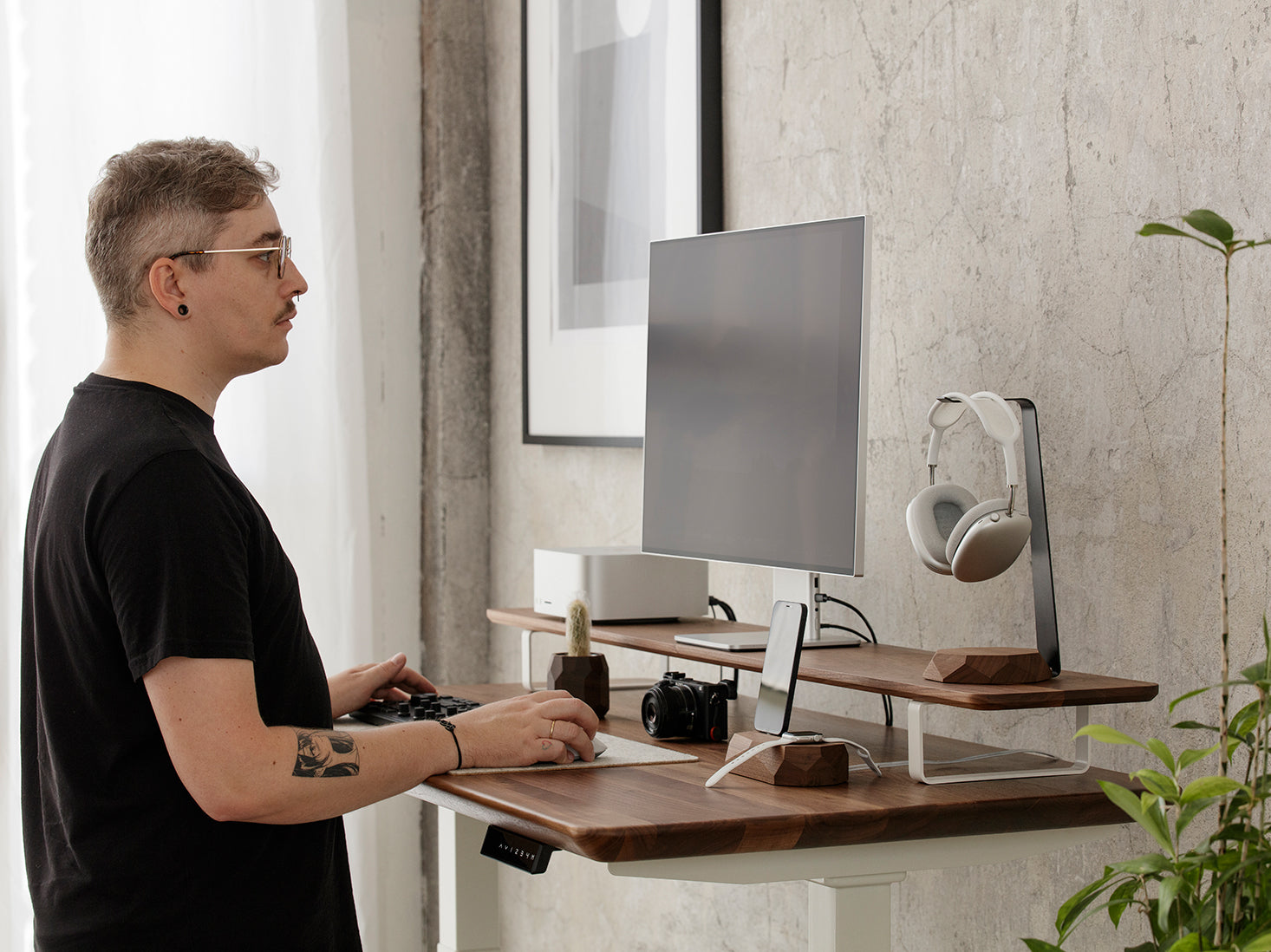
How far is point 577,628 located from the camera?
6.40 feet

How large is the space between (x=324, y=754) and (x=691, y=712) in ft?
1.78

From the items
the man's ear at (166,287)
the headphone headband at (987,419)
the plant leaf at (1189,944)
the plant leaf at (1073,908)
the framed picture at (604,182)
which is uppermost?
the framed picture at (604,182)

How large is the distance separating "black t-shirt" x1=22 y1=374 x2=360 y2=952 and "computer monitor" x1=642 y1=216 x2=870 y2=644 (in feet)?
2.02

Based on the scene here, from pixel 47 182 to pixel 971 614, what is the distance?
6.23 ft

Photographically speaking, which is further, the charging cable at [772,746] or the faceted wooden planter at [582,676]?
the faceted wooden planter at [582,676]

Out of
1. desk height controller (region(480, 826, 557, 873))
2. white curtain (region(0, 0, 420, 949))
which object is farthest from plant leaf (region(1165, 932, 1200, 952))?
white curtain (region(0, 0, 420, 949))

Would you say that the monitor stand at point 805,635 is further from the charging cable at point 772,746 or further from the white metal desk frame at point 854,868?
the white metal desk frame at point 854,868

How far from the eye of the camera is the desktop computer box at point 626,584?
7.04 ft

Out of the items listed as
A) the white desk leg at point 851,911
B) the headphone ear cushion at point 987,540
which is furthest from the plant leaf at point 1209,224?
the white desk leg at point 851,911

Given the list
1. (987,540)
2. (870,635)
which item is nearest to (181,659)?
(987,540)

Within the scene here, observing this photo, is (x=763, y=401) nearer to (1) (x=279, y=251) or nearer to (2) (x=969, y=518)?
(2) (x=969, y=518)

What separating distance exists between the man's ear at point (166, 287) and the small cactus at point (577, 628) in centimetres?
67

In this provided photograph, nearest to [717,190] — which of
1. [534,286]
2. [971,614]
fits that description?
[534,286]

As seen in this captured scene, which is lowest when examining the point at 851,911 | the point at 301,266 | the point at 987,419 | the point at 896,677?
the point at 851,911
